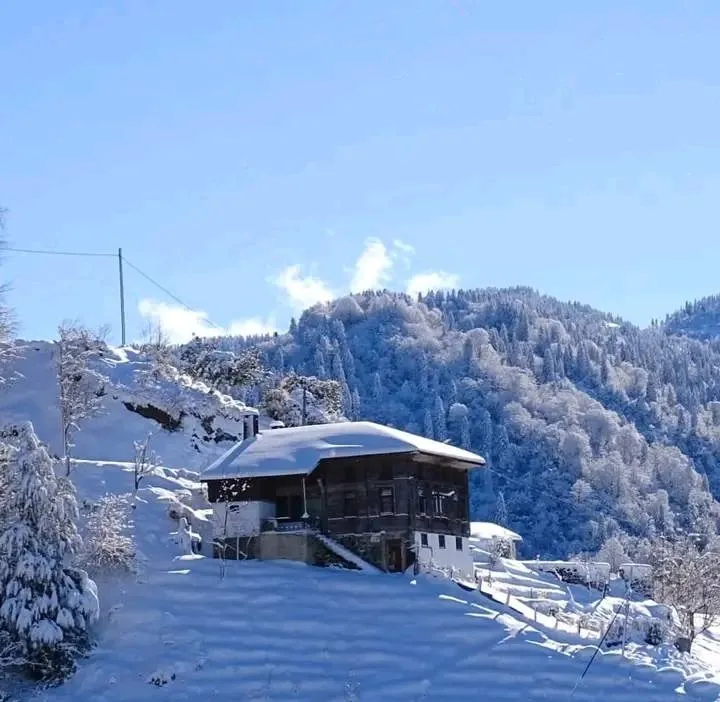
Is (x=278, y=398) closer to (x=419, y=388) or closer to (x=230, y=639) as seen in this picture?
(x=230, y=639)

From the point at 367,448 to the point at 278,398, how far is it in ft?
80.1

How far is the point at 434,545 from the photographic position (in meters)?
49.6

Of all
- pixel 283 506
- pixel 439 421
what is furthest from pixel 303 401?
pixel 439 421

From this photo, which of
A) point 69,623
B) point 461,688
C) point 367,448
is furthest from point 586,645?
point 69,623

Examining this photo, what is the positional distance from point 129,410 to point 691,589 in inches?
1164

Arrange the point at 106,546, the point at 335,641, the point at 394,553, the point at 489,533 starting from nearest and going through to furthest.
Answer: the point at 335,641
the point at 106,546
the point at 394,553
the point at 489,533

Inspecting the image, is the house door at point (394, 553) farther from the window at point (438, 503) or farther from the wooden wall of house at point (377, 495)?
the window at point (438, 503)

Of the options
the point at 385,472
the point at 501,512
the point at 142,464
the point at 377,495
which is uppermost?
the point at 142,464

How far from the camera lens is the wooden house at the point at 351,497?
48.5 metres

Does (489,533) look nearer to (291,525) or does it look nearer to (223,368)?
(223,368)

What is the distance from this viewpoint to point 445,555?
50062mm

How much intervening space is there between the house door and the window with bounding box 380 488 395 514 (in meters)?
1.19

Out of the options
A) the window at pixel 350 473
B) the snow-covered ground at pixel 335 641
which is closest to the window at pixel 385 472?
the window at pixel 350 473

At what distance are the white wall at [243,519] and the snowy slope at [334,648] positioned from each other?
3920mm
